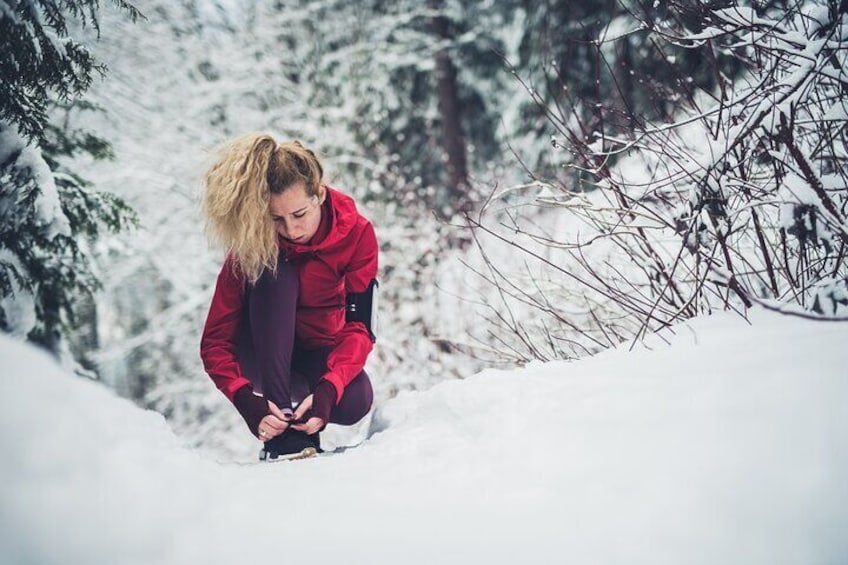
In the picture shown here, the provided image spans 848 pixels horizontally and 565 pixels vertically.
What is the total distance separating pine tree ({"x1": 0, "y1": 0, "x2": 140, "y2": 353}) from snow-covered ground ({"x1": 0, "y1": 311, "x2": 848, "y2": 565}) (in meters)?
1.65

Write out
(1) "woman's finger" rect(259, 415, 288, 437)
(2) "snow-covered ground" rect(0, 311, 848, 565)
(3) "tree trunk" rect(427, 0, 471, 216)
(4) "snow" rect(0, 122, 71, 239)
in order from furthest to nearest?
(3) "tree trunk" rect(427, 0, 471, 216)
(4) "snow" rect(0, 122, 71, 239)
(1) "woman's finger" rect(259, 415, 288, 437)
(2) "snow-covered ground" rect(0, 311, 848, 565)

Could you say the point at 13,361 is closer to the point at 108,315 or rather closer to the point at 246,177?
the point at 246,177

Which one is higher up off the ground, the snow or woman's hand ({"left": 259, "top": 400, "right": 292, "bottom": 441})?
the snow

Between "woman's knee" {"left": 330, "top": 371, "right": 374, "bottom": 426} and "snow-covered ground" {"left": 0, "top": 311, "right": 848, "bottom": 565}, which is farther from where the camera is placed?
Result: "woman's knee" {"left": 330, "top": 371, "right": 374, "bottom": 426}

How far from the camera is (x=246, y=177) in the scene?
1.93 m

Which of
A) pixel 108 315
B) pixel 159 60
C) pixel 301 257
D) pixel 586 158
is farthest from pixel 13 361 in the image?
pixel 108 315

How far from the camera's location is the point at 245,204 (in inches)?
76.5

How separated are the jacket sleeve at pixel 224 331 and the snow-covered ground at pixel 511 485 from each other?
2.38 ft

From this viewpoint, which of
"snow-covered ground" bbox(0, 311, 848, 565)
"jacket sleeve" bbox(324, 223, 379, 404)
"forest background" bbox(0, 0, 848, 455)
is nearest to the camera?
"snow-covered ground" bbox(0, 311, 848, 565)

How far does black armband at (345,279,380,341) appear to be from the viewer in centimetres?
233

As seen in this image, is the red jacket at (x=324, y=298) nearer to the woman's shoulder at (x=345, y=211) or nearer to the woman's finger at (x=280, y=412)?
the woman's shoulder at (x=345, y=211)

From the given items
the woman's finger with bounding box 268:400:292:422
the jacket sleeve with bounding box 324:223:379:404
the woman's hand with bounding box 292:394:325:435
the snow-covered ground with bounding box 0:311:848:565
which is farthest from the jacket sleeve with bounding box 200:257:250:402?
the snow-covered ground with bounding box 0:311:848:565

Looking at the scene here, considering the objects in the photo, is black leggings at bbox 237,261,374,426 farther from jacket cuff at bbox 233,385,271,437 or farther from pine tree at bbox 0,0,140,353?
pine tree at bbox 0,0,140,353

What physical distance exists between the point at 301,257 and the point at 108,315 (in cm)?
1333
